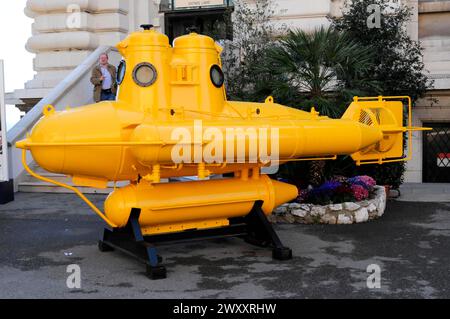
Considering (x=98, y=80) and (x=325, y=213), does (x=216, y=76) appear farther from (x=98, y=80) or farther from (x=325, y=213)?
(x=98, y=80)

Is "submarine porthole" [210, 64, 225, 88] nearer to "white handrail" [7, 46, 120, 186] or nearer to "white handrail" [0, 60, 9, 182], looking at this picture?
"white handrail" [0, 60, 9, 182]

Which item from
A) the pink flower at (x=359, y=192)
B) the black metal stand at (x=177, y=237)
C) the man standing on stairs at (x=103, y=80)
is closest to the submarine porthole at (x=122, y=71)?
the black metal stand at (x=177, y=237)

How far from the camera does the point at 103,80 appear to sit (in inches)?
473

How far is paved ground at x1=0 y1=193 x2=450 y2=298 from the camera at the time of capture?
5.58 m

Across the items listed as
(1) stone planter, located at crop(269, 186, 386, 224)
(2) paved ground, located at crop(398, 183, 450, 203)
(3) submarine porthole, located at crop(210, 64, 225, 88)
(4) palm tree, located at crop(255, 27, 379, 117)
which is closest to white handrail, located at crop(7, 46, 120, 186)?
(4) palm tree, located at crop(255, 27, 379, 117)

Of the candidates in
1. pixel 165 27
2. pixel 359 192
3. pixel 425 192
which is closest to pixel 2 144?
pixel 359 192

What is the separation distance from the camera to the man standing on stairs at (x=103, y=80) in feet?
39.4

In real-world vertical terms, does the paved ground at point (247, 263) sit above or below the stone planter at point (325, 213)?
below

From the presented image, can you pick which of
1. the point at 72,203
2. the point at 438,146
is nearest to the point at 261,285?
the point at 72,203

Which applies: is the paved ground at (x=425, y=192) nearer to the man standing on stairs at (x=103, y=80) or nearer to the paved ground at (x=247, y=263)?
the paved ground at (x=247, y=263)

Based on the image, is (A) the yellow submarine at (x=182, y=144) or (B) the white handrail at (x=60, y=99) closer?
(A) the yellow submarine at (x=182, y=144)

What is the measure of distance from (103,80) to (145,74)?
575 cm

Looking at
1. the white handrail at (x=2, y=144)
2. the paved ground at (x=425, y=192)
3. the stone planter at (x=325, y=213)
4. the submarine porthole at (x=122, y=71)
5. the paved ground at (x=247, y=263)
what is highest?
the submarine porthole at (x=122, y=71)

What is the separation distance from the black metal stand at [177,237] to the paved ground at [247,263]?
13 centimetres
